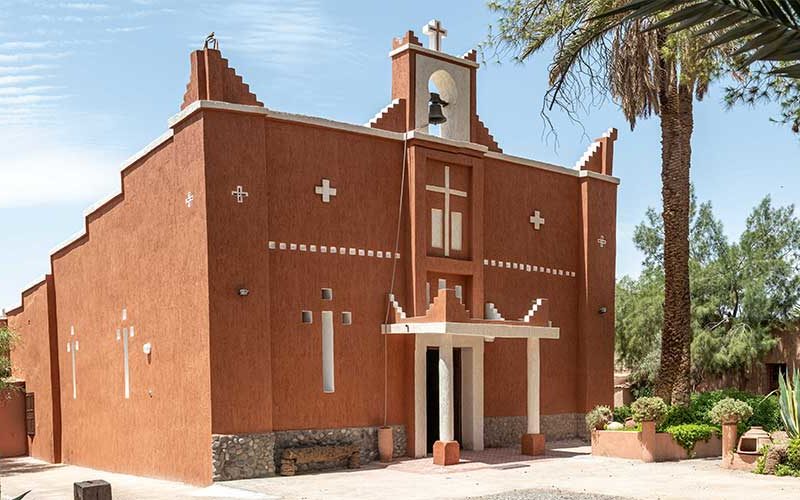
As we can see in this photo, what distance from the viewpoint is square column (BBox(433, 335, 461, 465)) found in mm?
16422

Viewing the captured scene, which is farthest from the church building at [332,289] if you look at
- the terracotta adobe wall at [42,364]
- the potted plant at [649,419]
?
the potted plant at [649,419]

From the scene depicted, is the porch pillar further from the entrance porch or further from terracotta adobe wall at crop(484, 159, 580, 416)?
terracotta adobe wall at crop(484, 159, 580, 416)

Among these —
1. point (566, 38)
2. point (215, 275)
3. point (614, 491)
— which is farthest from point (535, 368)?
point (566, 38)

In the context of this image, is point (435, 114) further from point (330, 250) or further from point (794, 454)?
point (794, 454)

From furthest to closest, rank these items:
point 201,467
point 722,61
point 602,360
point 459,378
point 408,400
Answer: point 602,360
point 459,378
point 408,400
point 201,467
point 722,61

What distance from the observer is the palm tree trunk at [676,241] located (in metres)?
18.8

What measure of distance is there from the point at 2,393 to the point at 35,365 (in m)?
1.27

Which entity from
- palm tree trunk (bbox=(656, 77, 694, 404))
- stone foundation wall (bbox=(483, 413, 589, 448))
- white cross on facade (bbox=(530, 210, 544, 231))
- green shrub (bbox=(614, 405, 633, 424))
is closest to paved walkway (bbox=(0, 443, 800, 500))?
stone foundation wall (bbox=(483, 413, 589, 448))

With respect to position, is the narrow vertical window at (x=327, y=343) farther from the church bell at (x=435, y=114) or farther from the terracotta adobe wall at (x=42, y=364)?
the terracotta adobe wall at (x=42, y=364)

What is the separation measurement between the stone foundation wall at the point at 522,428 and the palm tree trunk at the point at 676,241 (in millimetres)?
3099

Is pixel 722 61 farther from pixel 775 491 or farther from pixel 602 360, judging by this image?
pixel 602 360

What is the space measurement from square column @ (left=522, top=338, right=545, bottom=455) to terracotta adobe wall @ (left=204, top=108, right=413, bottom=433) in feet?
8.93

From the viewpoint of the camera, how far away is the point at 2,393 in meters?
25.1

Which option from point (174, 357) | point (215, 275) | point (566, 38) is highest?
point (566, 38)
